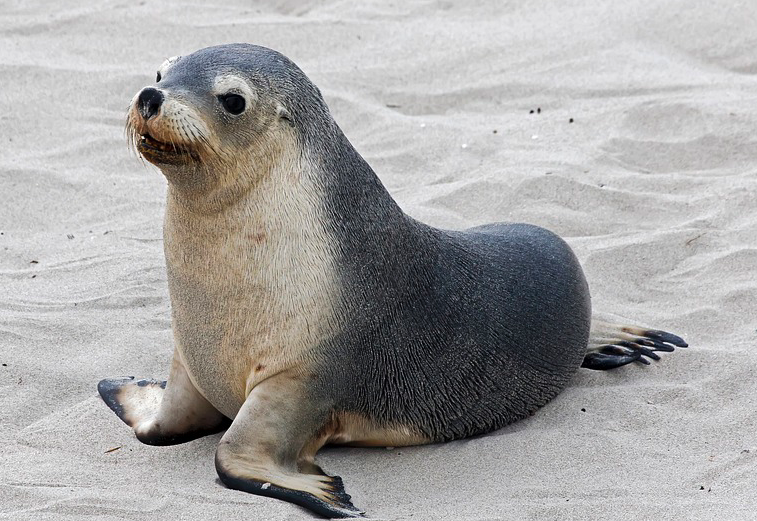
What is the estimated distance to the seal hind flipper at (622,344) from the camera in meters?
5.19

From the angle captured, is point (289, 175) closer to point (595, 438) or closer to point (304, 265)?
point (304, 265)

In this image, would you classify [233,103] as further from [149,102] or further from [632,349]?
[632,349]

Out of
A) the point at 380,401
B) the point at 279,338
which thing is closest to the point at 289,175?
the point at 279,338

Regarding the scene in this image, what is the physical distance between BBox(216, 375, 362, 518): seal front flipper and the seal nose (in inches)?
37.8

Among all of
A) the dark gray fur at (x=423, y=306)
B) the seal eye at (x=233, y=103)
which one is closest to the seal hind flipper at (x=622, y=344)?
the dark gray fur at (x=423, y=306)

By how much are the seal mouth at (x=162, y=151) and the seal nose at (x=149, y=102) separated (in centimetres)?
7

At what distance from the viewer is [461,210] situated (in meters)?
6.70

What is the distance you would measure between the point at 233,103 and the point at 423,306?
99cm

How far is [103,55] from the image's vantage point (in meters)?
8.84

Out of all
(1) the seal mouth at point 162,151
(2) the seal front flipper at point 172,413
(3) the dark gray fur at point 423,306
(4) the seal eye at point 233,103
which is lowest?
(2) the seal front flipper at point 172,413

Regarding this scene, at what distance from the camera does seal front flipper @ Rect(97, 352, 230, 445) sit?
448 cm

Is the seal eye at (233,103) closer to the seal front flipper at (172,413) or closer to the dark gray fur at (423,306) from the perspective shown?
the dark gray fur at (423,306)

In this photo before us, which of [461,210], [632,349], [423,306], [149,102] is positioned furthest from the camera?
[461,210]

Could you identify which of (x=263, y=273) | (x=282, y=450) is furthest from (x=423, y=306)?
(x=282, y=450)
